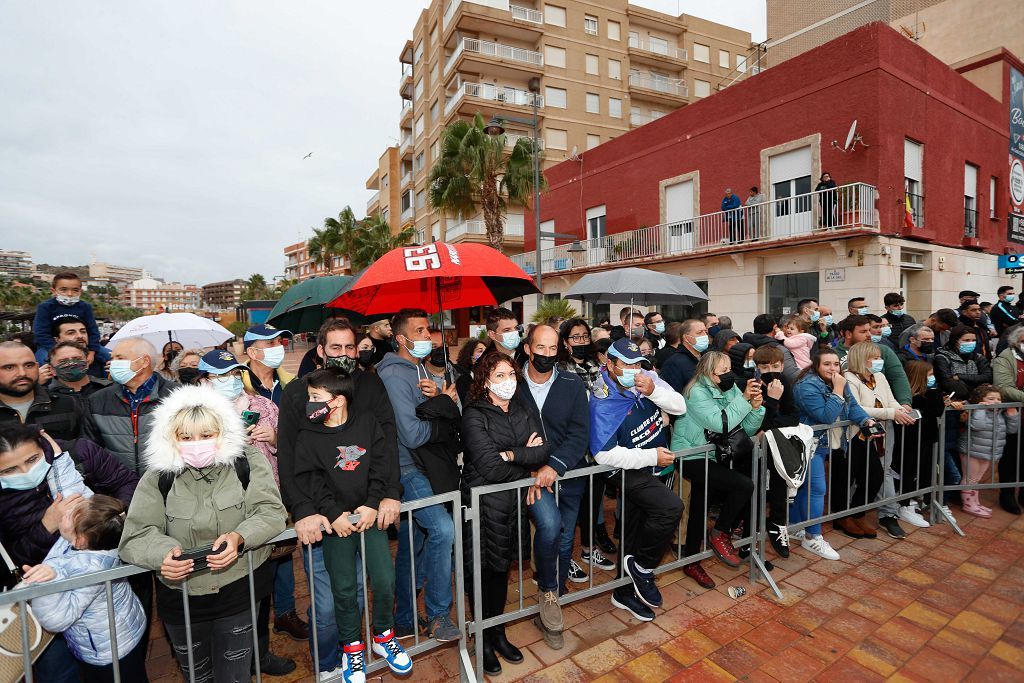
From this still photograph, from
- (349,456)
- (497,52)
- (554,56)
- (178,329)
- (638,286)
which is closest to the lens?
(349,456)

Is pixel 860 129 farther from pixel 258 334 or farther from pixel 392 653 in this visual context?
pixel 392 653

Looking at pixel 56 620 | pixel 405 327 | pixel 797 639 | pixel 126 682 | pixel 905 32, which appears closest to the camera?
pixel 56 620

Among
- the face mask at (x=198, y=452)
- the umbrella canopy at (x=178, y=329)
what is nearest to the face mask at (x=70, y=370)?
the umbrella canopy at (x=178, y=329)

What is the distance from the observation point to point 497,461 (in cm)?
290

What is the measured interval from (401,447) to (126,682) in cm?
166

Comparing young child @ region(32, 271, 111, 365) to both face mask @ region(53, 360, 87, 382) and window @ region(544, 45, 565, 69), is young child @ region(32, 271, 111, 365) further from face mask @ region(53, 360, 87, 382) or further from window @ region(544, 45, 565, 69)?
window @ region(544, 45, 565, 69)

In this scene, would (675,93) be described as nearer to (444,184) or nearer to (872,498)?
(444,184)

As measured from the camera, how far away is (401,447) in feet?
10.1

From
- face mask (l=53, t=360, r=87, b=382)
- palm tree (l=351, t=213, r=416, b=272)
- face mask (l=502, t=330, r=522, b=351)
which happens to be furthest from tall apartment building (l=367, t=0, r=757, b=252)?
face mask (l=53, t=360, r=87, b=382)

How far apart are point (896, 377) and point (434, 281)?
14.8 ft

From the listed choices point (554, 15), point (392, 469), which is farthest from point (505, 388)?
point (554, 15)

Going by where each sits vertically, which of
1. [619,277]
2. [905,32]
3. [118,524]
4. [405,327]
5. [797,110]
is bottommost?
[118,524]

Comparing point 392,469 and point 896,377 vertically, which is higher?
point 896,377

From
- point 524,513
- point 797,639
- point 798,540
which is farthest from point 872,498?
point 524,513
